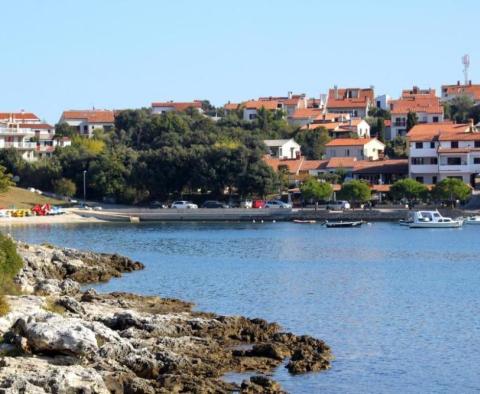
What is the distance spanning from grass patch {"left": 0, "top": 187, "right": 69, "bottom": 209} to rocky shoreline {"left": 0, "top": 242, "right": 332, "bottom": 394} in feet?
211

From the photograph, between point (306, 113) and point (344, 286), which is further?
point (306, 113)

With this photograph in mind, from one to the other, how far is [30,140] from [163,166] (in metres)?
30.4

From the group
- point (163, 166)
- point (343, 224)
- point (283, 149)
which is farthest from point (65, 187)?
point (343, 224)

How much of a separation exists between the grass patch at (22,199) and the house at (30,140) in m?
12.0

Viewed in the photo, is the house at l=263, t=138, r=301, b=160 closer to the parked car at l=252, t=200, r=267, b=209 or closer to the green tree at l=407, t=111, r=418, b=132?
the green tree at l=407, t=111, r=418, b=132

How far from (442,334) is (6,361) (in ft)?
45.9

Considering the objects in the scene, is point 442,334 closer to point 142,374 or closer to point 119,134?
point 142,374

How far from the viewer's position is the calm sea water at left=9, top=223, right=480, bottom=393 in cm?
2725

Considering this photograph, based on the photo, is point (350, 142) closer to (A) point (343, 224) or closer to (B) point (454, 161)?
(B) point (454, 161)

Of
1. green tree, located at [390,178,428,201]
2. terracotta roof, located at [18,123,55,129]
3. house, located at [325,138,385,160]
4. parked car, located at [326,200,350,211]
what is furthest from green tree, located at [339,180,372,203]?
terracotta roof, located at [18,123,55,129]

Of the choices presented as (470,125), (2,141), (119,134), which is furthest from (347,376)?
(119,134)

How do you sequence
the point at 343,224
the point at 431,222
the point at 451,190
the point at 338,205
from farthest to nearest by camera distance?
the point at 338,205, the point at 451,190, the point at 343,224, the point at 431,222

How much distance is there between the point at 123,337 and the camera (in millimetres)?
27328

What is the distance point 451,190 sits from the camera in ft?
298
